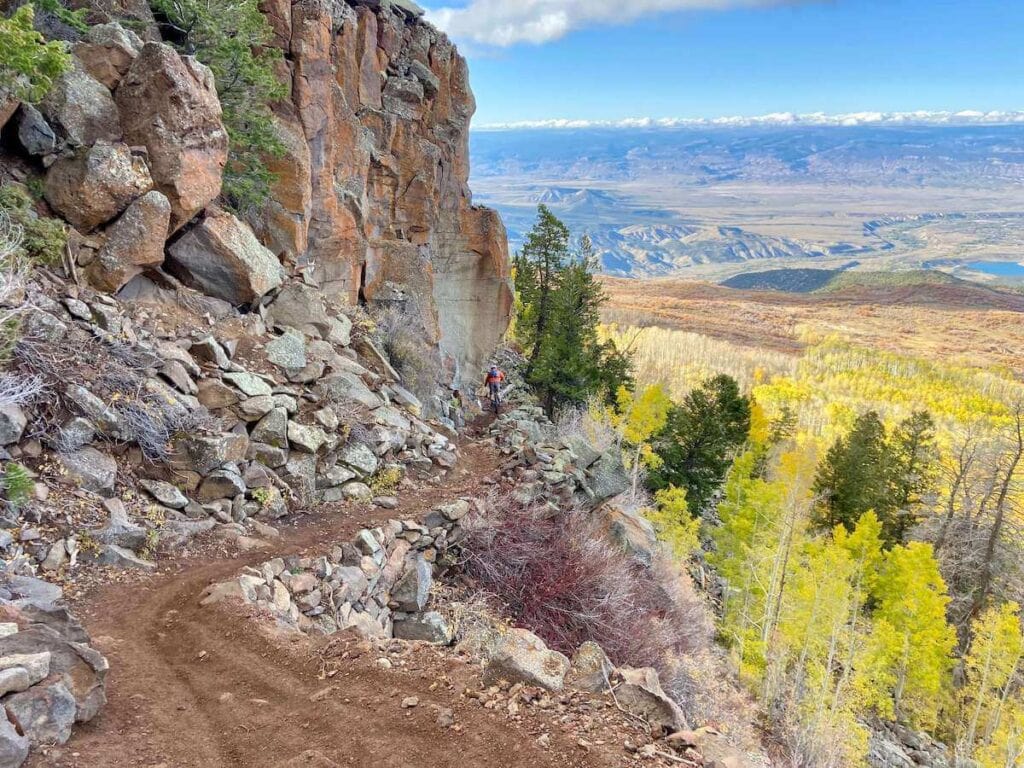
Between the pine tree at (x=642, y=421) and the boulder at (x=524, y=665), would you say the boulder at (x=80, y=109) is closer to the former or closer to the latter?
the boulder at (x=524, y=665)

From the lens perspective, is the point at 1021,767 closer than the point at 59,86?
No

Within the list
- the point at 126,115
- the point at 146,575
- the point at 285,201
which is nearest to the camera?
the point at 146,575

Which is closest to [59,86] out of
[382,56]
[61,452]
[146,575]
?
[61,452]

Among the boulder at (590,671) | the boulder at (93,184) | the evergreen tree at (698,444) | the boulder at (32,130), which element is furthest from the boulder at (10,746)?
the evergreen tree at (698,444)

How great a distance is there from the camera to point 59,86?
41.0ft

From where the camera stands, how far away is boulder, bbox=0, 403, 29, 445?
8.96 m

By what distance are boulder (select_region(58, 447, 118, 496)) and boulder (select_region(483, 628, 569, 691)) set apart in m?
7.20

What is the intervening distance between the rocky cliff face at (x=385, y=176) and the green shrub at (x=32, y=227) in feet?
22.8

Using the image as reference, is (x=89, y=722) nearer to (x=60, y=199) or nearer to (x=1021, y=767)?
(x=60, y=199)

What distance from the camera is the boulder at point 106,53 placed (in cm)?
1338

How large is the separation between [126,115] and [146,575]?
10.3 m

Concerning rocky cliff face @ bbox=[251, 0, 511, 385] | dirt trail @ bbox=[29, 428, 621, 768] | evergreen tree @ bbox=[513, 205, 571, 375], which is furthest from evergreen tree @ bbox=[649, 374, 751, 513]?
dirt trail @ bbox=[29, 428, 621, 768]

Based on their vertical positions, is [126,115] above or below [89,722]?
above

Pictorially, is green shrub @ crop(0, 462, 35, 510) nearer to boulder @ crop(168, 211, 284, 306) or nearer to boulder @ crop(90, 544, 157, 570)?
boulder @ crop(90, 544, 157, 570)
